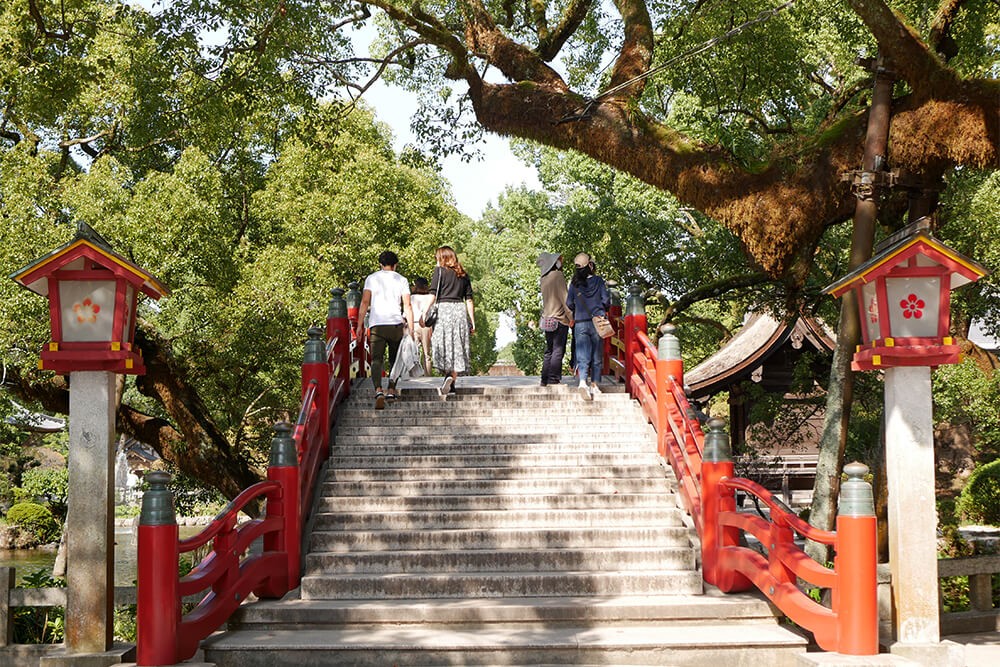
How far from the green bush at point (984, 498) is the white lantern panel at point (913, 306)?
16.8 meters

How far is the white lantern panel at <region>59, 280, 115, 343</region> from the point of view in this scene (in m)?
7.59

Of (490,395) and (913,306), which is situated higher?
(913,306)

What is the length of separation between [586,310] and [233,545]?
599 centimetres

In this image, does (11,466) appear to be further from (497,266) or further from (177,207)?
(177,207)

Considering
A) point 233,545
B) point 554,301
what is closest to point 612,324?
point 554,301

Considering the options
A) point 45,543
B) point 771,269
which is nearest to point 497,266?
point 45,543

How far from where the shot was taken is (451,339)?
40.5 feet

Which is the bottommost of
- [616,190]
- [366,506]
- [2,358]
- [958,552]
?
[958,552]

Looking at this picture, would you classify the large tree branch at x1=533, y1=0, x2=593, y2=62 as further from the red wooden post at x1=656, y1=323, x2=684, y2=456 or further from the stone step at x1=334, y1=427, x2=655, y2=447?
the stone step at x1=334, y1=427, x2=655, y2=447

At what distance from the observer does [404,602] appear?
8.58 m

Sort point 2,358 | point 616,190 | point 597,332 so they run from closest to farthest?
point 597,332, point 2,358, point 616,190

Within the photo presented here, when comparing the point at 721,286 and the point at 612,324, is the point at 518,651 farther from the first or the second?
the point at 721,286

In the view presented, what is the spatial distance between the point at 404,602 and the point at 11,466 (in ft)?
94.8

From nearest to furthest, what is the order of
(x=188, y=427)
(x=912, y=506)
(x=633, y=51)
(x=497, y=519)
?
(x=912, y=506) → (x=497, y=519) → (x=633, y=51) → (x=188, y=427)
